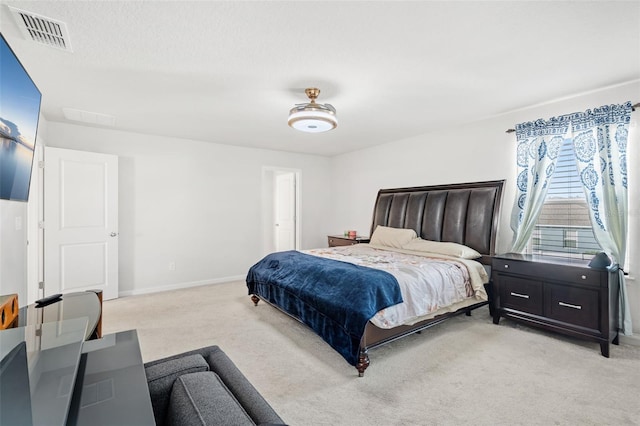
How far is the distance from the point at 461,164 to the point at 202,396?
4224mm

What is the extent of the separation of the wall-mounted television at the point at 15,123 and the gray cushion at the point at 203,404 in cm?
140

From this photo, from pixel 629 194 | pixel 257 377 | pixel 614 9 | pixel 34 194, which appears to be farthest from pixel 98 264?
pixel 629 194

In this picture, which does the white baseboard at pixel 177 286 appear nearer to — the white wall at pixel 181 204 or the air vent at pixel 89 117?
the white wall at pixel 181 204

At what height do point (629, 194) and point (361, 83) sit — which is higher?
point (361, 83)

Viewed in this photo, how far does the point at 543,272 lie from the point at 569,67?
1.82 m

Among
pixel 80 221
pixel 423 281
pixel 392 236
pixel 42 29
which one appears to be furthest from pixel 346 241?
pixel 42 29

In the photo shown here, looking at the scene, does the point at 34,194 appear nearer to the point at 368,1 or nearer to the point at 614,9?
the point at 368,1

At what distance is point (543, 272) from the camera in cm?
294

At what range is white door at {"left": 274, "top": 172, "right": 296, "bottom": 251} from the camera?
633cm

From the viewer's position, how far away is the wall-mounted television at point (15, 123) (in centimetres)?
140

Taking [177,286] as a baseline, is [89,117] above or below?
above

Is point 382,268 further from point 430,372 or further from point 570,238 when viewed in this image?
point 570,238

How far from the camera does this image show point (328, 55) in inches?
91.7

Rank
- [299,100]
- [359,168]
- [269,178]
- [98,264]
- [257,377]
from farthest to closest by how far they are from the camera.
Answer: [269,178] → [359,168] → [98,264] → [299,100] → [257,377]
